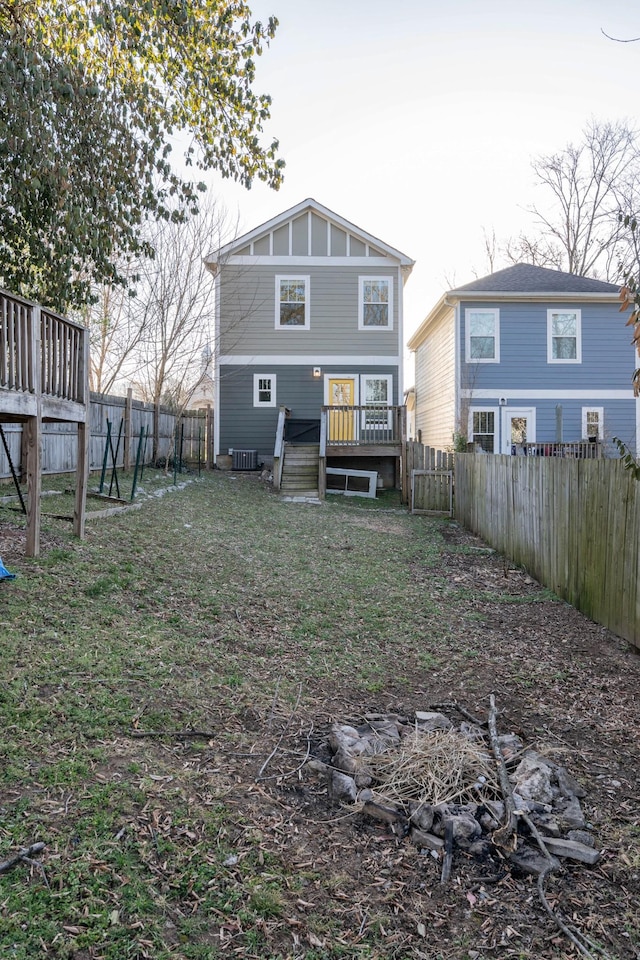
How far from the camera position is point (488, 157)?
13.5 m

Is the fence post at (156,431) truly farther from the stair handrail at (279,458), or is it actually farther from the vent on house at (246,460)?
the stair handrail at (279,458)

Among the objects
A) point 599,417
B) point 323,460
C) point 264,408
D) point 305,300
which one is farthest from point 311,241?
point 599,417

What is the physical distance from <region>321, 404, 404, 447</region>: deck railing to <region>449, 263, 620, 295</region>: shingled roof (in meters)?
4.10

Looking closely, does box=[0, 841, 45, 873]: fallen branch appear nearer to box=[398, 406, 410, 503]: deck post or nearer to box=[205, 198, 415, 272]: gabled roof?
box=[398, 406, 410, 503]: deck post

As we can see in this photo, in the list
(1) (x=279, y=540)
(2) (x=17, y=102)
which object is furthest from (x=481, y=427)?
(2) (x=17, y=102)

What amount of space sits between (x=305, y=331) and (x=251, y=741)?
50.7 ft

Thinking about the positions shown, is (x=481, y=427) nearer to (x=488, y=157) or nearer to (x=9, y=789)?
(x=488, y=157)

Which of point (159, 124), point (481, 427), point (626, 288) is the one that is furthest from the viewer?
point (481, 427)

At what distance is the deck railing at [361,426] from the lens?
50.3 feet

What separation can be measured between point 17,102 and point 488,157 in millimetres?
11094

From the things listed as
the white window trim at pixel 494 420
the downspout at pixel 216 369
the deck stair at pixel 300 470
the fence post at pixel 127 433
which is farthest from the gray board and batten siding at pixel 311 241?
the fence post at pixel 127 433

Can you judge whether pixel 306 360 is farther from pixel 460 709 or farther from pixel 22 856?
pixel 22 856

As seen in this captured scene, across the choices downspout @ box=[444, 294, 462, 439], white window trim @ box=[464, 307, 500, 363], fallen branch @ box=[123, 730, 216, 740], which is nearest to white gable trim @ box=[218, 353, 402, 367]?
downspout @ box=[444, 294, 462, 439]

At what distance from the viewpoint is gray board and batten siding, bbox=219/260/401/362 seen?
1756 centimetres
